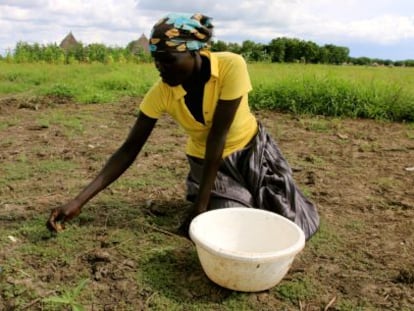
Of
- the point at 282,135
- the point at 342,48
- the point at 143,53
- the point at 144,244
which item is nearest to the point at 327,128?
the point at 282,135

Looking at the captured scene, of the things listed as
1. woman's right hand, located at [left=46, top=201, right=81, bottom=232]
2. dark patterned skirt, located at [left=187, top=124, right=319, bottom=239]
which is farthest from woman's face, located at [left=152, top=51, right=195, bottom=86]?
woman's right hand, located at [left=46, top=201, right=81, bottom=232]

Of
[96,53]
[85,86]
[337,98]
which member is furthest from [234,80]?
[96,53]

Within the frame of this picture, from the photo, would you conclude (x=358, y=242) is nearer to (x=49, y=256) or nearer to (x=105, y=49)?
(x=49, y=256)

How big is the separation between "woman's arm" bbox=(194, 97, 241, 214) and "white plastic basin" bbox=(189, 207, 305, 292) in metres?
0.11

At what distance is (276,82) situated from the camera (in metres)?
6.30

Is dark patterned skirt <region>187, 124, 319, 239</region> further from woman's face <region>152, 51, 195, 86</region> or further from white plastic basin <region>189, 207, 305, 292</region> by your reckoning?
woman's face <region>152, 51, 195, 86</region>

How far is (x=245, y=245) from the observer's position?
238 centimetres

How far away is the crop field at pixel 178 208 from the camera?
80.4 inches

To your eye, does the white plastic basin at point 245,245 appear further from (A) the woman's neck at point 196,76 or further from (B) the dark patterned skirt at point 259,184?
(A) the woman's neck at point 196,76

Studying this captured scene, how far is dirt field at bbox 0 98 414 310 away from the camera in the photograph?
6.68ft

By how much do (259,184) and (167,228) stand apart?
0.53 metres

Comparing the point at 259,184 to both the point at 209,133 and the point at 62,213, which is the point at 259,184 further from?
the point at 62,213

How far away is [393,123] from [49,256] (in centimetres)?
405

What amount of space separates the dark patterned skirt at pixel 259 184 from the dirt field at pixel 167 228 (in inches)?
7.0
